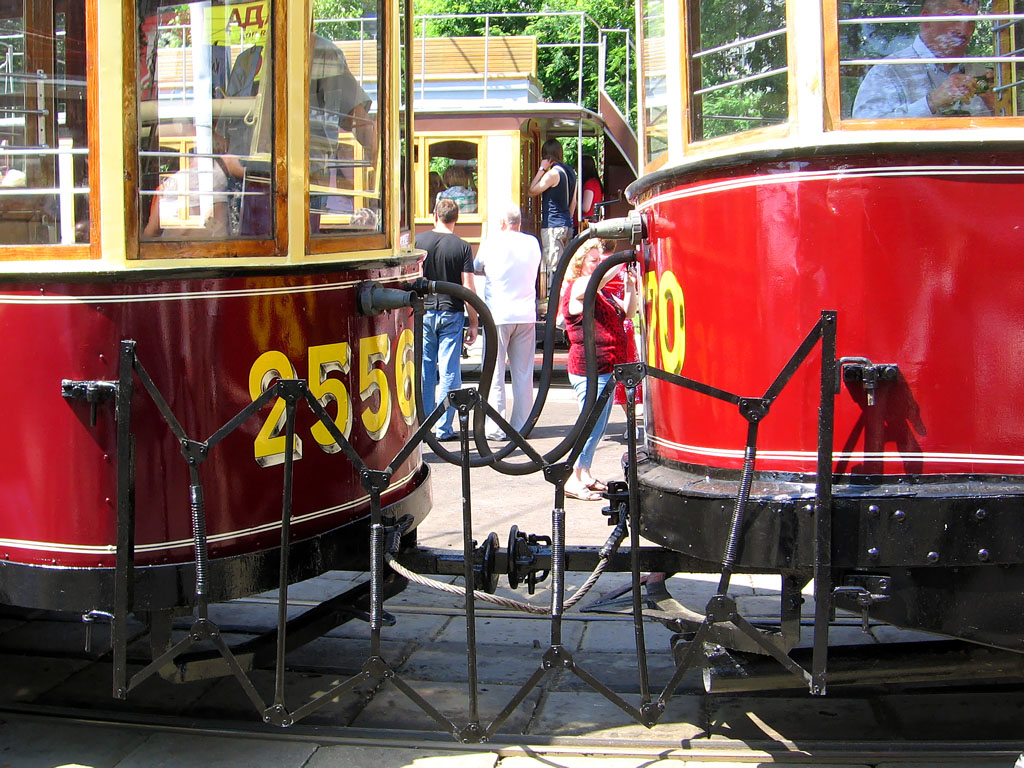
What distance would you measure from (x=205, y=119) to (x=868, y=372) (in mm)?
2130

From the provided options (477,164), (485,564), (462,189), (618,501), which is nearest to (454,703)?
(485,564)

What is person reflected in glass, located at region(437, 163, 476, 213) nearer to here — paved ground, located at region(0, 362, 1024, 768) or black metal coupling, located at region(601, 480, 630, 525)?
paved ground, located at region(0, 362, 1024, 768)

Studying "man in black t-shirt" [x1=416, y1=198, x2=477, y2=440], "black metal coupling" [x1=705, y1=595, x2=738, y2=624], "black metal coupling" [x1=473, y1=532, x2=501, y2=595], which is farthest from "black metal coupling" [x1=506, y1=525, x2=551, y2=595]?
"man in black t-shirt" [x1=416, y1=198, x2=477, y2=440]

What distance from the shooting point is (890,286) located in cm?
297

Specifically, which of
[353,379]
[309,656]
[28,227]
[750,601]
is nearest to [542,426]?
[750,601]

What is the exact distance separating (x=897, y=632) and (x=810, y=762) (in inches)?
53.3

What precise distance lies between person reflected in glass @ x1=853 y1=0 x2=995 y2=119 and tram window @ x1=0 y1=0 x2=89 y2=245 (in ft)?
7.36

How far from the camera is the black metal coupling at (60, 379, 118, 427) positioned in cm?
318

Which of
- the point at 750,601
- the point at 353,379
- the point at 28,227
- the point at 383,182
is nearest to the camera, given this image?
the point at 28,227

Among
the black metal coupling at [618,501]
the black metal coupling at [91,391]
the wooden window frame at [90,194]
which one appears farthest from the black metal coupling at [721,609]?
the wooden window frame at [90,194]

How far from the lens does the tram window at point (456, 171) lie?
41.2 feet

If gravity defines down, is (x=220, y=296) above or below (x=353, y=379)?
above

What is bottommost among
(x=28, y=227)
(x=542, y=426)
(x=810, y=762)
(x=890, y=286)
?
(x=810, y=762)

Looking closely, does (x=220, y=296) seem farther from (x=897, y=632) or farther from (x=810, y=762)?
(x=897, y=632)
